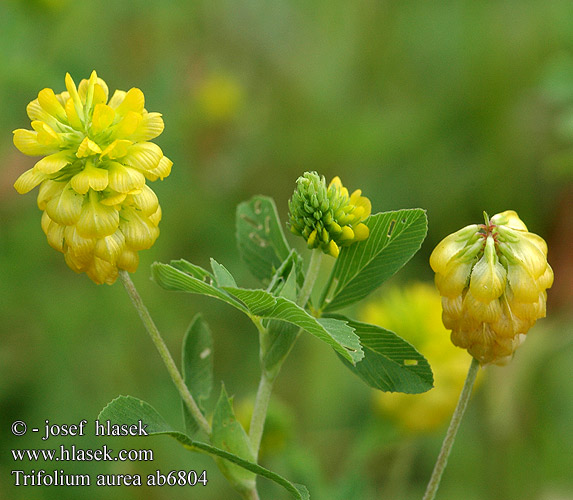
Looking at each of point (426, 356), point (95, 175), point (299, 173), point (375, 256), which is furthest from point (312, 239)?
point (299, 173)

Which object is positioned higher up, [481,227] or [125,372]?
[125,372]

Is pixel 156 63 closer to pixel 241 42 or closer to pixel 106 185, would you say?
pixel 241 42

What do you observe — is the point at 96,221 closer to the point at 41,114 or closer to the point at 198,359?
the point at 41,114

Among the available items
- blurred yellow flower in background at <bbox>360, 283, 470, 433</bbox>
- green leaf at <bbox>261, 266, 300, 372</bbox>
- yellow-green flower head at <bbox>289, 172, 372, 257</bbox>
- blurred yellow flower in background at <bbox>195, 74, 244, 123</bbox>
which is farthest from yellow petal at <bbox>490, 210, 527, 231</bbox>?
blurred yellow flower in background at <bbox>195, 74, 244, 123</bbox>

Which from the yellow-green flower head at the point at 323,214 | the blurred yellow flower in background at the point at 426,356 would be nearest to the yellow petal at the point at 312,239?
the yellow-green flower head at the point at 323,214

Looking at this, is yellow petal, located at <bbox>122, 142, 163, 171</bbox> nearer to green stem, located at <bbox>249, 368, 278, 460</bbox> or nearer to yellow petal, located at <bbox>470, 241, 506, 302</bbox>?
green stem, located at <bbox>249, 368, 278, 460</bbox>

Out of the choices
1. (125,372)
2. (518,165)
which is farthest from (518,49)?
(125,372)

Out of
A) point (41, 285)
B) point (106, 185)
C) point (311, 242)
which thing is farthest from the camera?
point (41, 285)
